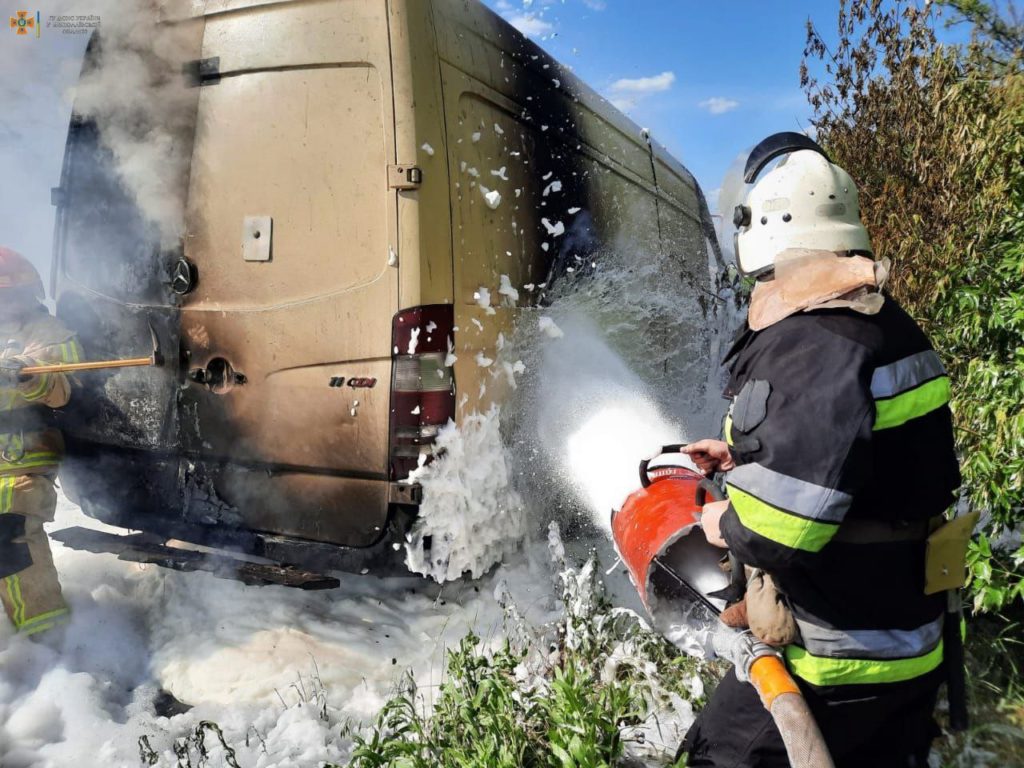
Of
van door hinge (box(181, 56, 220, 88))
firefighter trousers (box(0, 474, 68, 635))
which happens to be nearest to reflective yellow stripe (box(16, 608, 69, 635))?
firefighter trousers (box(0, 474, 68, 635))

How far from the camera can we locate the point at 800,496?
1.57 meters

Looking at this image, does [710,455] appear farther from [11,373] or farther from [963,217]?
[11,373]

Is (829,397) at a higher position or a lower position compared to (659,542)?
higher

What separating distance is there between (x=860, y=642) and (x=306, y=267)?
2555 millimetres

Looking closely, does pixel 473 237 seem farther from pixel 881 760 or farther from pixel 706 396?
pixel 706 396

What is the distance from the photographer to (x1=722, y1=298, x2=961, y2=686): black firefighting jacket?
1.56 meters

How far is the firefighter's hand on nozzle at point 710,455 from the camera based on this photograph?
2.57m

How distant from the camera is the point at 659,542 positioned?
253 cm

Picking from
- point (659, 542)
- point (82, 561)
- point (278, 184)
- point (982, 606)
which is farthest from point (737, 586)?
point (82, 561)

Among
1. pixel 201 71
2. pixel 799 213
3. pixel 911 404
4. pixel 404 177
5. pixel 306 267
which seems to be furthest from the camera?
pixel 201 71

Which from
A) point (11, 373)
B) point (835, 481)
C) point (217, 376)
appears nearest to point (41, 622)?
point (11, 373)

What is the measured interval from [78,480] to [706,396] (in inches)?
187

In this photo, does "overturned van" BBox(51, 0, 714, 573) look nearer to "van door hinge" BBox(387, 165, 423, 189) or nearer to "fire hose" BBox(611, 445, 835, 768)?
"van door hinge" BBox(387, 165, 423, 189)

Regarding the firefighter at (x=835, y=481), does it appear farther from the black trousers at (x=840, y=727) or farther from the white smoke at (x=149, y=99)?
the white smoke at (x=149, y=99)
